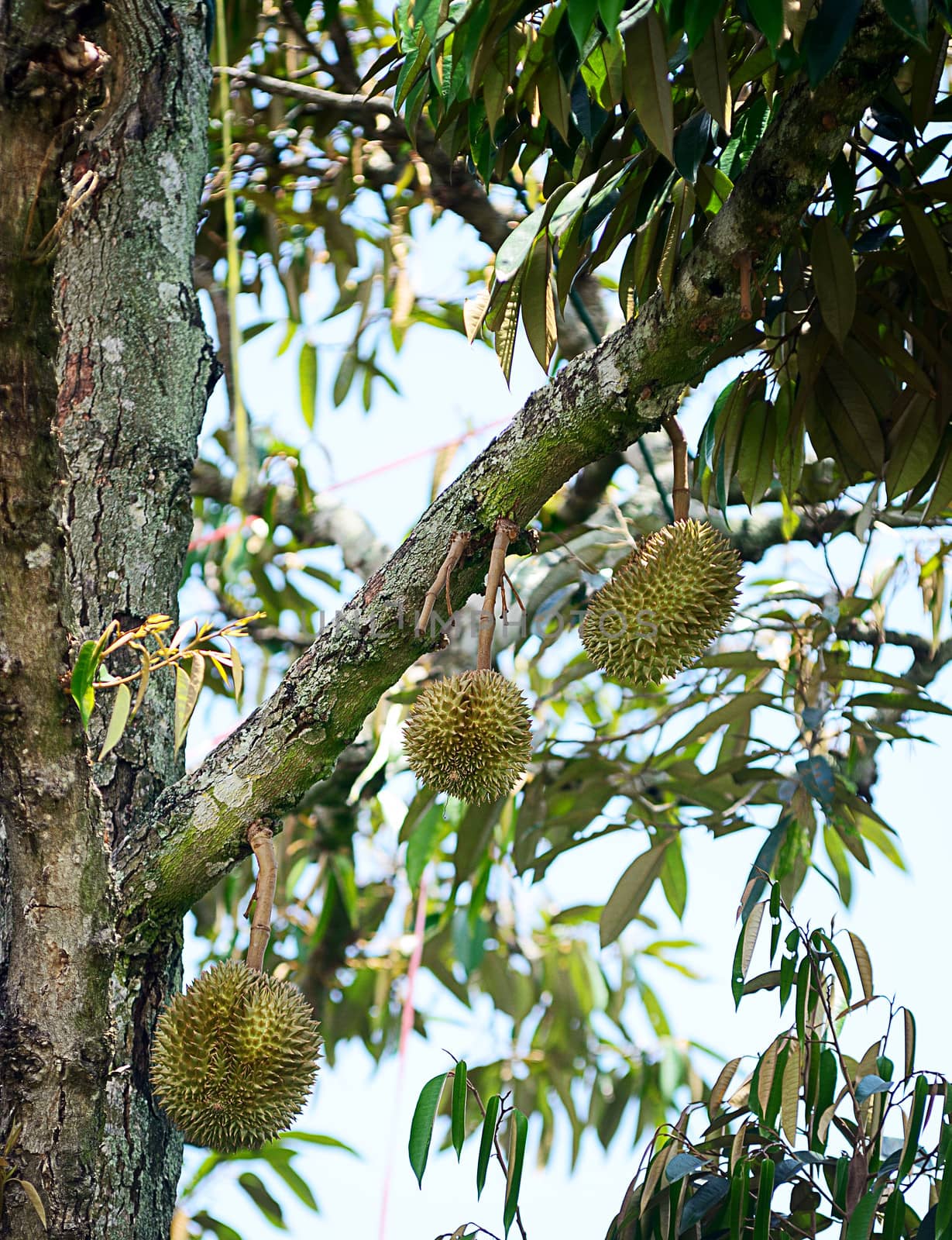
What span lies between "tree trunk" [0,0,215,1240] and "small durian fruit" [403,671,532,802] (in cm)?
32

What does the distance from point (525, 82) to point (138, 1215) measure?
3.63ft

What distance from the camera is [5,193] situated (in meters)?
1.01

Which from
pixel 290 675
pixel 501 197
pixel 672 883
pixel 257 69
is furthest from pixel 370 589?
pixel 257 69

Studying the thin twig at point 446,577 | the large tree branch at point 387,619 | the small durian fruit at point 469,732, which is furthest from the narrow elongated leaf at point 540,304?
the small durian fruit at point 469,732

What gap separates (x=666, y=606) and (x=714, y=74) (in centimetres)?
50

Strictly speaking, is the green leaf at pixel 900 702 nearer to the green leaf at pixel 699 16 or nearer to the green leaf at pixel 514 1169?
the green leaf at pixel 514 1169

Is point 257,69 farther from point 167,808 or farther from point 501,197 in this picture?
point 167,808

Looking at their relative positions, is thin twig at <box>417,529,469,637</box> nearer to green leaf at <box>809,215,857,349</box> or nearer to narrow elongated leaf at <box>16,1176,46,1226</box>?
green leaf at <box>809,215,857,349</box>

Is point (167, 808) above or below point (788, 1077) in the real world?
above

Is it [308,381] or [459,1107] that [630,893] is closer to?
[459,1107]

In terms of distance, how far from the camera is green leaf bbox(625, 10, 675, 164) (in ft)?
3.27

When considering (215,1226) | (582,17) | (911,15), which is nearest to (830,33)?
(911,15)

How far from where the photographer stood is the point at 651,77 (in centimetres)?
100

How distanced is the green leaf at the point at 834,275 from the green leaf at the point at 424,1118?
2.63 ft
